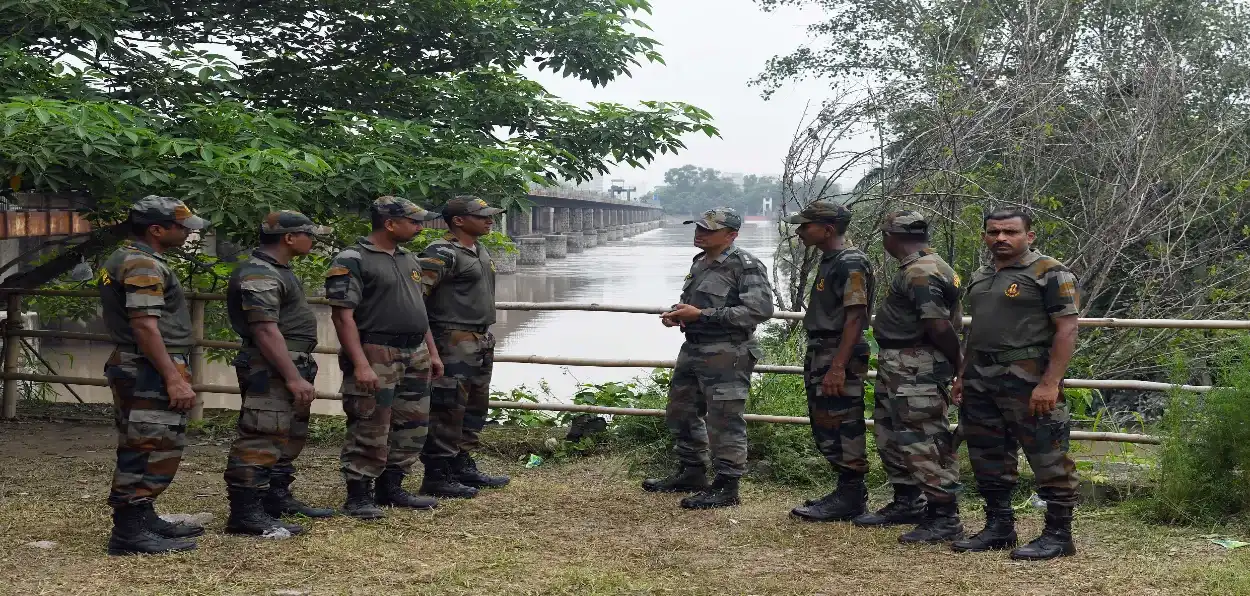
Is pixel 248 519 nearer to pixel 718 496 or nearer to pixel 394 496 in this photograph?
pixel 394 496

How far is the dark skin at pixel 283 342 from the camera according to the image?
458 centimetres

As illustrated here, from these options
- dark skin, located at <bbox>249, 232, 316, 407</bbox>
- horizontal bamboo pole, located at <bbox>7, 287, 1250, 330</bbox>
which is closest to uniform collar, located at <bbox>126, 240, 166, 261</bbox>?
dark skin, located at <bbox>249, 232, 316, 407</bbox>

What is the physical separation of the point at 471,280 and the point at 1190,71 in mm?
9150

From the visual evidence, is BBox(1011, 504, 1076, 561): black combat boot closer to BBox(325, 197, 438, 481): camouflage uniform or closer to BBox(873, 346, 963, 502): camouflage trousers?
BBox(873, 346, 963, 502): camouflage trousers

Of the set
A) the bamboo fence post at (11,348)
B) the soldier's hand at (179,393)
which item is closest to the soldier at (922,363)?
the soldier's hand at (179,393)

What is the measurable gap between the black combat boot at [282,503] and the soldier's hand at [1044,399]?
308cm

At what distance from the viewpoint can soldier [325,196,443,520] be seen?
490 cm

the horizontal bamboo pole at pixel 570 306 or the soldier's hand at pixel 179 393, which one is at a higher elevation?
the horizontal bamboo pole at pixel 570 306

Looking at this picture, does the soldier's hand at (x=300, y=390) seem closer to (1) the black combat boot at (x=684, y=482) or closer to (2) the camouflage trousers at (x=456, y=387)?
(2) the camouflage trousers at (x=456, y=387)

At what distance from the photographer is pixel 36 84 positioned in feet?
21.2

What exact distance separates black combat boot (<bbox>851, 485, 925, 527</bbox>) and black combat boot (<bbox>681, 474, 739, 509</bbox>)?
25.4 inches

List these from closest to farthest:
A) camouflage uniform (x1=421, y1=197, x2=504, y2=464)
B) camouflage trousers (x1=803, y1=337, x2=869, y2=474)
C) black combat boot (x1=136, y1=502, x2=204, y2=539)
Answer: black combat boot (x1=136, y1=502, x2=204, y2=539), camouflage trousers (x1=803, y1=337, x2=869, y2=474), camouflage uniform (x1=421, y1=197, x2=504, y2=464)

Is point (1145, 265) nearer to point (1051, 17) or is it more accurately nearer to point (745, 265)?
point (1051, 17)

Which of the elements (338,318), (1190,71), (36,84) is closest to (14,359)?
(36,84)
